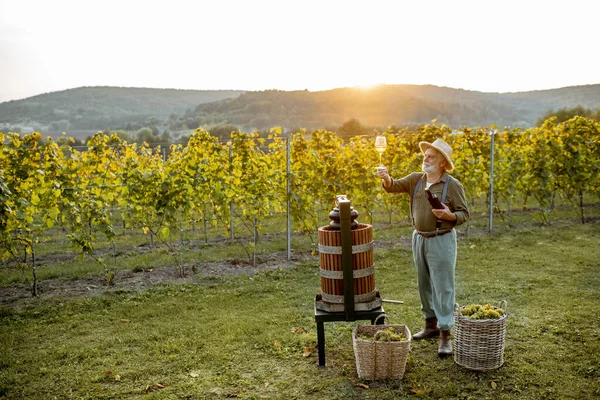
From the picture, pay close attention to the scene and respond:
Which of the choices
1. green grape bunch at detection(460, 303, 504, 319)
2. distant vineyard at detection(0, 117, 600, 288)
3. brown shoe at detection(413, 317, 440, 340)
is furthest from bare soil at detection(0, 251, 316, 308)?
green grape bunch at detection(460, 303, 504, 319)

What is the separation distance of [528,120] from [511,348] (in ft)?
181

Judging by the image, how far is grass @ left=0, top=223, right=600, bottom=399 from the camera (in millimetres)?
4320

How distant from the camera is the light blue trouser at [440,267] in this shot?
460cm

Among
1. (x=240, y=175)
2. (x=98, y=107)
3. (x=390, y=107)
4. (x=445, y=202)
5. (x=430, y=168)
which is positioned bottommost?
(x=445, y=202)

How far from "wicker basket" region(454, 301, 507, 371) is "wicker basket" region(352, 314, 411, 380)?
50cm

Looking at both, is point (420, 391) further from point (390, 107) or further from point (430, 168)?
point (390, 107)

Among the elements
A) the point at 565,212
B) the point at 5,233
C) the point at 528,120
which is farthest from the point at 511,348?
the point at 528,120

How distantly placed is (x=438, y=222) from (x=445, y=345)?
1206 mm

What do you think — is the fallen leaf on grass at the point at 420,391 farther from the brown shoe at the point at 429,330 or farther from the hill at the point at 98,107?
the hill at the point at 98,107

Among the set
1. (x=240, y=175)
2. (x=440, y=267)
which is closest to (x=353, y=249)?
(x=440, y=267)

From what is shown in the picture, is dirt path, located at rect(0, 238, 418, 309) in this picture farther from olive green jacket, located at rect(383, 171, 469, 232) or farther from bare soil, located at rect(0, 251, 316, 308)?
olive green jacket, located at rect(383, 171, 469, 232)

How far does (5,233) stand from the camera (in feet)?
18.7

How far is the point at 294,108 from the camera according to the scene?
5791 centimetres

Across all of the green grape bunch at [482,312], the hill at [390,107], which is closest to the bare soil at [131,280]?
the green grape bunch at [482,312]
